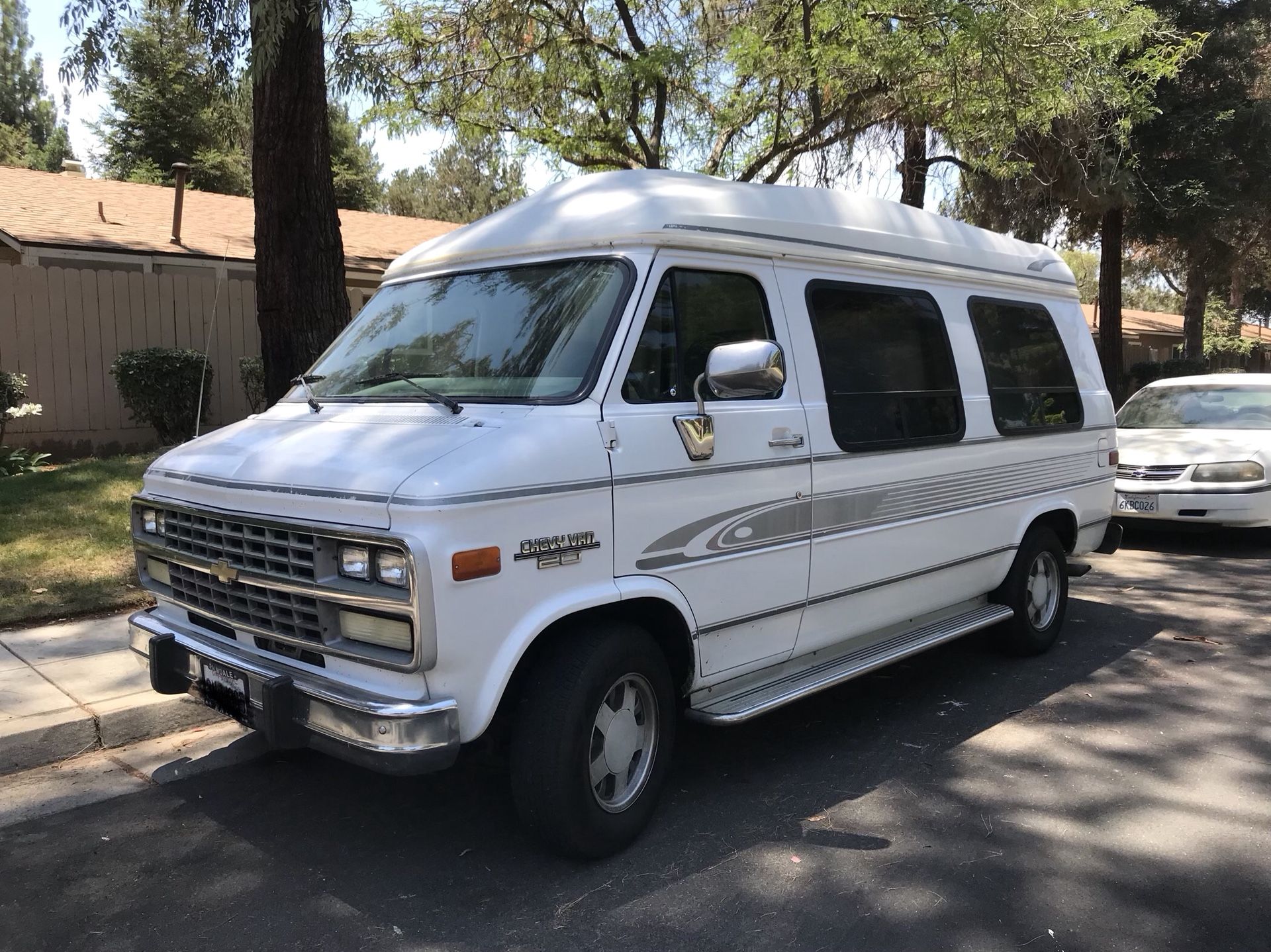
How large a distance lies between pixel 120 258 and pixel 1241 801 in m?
14.8

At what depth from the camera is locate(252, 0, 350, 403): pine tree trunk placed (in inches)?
270

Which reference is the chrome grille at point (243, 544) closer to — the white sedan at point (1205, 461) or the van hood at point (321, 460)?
the van hood at point (321, 460)

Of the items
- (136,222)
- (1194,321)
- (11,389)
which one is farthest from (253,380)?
(1194,321)

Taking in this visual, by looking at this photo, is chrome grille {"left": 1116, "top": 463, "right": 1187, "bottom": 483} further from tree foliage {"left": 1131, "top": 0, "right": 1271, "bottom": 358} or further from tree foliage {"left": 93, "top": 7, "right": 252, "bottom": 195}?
tree foliage {"left": 93, "top": 7, "right": 252, "bottom": 195}

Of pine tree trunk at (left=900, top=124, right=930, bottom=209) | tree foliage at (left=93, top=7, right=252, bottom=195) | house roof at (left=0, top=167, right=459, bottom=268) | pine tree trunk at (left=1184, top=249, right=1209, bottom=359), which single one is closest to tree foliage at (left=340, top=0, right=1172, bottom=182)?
pine tree trunk at (left=900, top=124, right=930, bottom=209)

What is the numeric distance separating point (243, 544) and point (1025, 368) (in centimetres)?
468

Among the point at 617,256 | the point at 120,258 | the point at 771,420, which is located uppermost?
the point at 120,258

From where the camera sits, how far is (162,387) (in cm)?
1248

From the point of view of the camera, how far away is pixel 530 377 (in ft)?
12.5

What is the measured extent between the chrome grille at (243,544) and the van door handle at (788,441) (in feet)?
6.35

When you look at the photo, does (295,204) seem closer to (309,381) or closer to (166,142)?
(309,381)

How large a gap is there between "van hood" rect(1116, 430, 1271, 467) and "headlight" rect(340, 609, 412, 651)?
8.03m

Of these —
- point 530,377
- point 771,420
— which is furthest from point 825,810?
point 530,377

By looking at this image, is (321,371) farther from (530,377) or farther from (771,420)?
(771,420)
